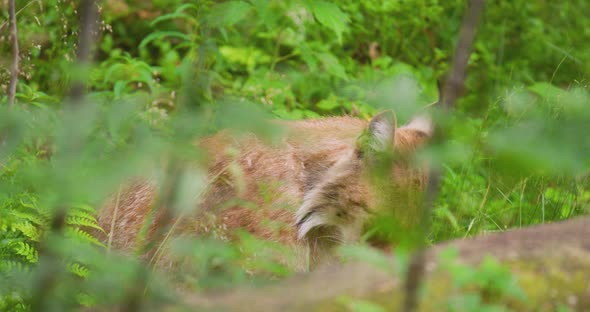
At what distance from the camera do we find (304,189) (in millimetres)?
4617

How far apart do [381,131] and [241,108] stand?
2.54m

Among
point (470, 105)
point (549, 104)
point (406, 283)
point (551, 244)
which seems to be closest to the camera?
point (406, 283)

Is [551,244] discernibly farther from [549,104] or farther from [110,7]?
[110,7]

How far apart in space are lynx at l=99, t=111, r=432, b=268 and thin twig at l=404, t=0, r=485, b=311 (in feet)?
7.60

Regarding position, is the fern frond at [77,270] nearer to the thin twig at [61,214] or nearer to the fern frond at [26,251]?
the fern frond at [26,251]

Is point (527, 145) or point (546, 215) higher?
point (527, 145)

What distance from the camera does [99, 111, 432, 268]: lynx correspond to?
4293 mm

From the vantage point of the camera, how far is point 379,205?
14.1ft

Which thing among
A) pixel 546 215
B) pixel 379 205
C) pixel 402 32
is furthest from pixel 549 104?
pixel 402 32

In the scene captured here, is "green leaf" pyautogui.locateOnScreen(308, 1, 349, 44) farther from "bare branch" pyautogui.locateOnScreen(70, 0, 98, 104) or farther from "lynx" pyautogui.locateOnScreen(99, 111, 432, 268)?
"bare branch" pyautogui.locateOnScreen(70, 0, 98, 104)

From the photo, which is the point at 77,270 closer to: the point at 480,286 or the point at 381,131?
the point at 381,131

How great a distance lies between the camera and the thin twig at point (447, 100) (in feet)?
5.71

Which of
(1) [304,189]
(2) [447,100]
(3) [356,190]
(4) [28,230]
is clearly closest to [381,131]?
(3) [356,190]

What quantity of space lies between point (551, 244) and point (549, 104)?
6.79 ft
